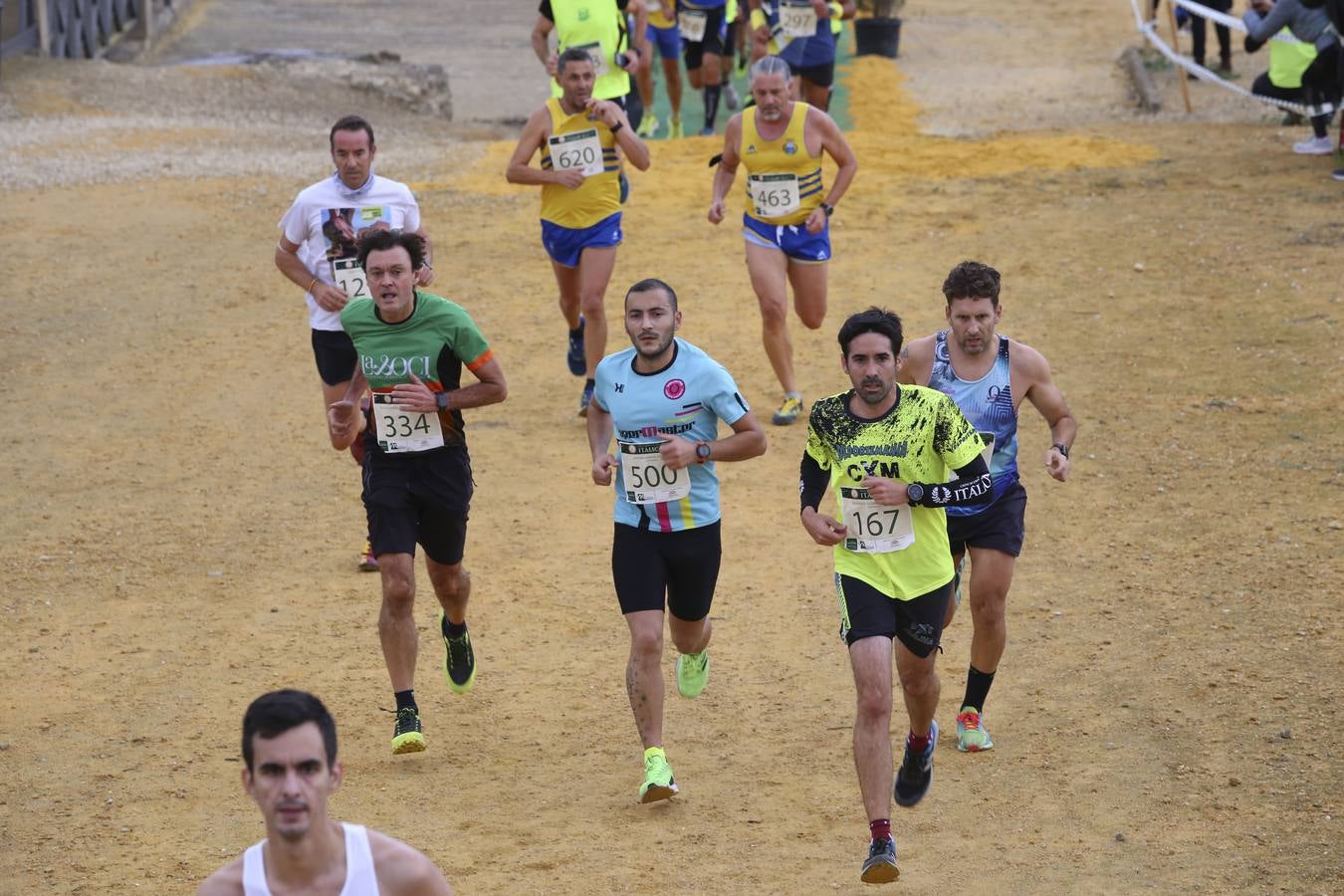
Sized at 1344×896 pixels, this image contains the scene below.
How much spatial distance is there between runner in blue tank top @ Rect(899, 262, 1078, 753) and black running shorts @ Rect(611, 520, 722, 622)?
1.00m

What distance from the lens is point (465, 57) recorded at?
29.4 meters

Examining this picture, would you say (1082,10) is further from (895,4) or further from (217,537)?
(217,537)

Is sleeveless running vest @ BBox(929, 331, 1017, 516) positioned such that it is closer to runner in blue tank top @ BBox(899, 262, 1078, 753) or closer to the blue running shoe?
runner in blue tank top @ BBox(899, 262, 1078, 753)

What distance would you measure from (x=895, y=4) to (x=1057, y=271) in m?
15.0

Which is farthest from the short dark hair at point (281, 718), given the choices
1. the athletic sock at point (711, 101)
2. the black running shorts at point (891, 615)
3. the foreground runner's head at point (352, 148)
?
the athletic sock at point (711, 101)

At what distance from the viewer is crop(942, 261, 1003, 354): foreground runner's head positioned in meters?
7.38

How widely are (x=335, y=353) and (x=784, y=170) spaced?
3435 mm

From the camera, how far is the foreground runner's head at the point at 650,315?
7207 millimetres

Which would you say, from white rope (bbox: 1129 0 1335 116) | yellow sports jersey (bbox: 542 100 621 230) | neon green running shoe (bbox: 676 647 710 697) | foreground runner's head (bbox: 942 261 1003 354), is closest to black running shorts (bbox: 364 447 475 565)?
neon green running shoe (bbox: 676 647 710 697)

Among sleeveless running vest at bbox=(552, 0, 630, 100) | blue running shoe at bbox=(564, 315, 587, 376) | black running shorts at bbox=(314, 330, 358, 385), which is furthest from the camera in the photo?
sleeveless running vest at bbox=(552, 0, 630, 100)

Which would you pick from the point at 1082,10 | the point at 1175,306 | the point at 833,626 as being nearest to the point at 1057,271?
the point at 1175,306

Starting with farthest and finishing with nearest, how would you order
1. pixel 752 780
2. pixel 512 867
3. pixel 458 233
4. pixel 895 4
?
pixel 895 4, pixel 458 233, pixel 752 780, pixel 512 867

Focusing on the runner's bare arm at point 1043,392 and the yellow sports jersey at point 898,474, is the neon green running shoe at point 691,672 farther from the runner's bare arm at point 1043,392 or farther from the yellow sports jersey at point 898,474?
the runner's bare arm at point 1043,392

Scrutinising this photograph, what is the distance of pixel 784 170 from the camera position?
11773 mm
